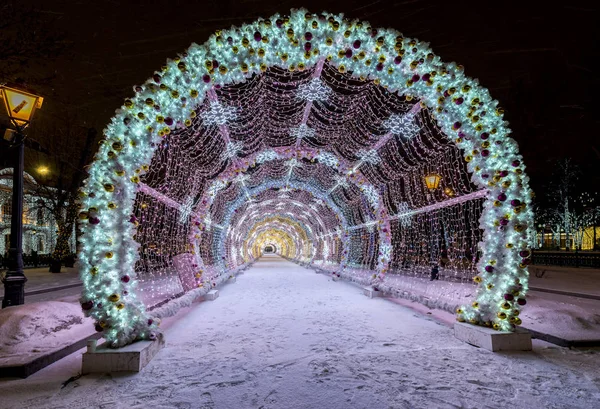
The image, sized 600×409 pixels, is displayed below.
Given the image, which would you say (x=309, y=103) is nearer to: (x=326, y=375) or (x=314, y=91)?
(x=314, y=91)

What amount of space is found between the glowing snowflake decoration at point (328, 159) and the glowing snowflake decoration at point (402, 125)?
2802mm

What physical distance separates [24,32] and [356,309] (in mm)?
9549

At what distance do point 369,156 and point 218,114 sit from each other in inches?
168

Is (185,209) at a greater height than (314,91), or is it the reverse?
(314,91)

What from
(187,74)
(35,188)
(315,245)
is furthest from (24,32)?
(315,245)

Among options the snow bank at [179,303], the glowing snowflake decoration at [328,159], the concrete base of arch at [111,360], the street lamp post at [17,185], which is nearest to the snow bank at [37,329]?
the concrete base of arch at [111,360]

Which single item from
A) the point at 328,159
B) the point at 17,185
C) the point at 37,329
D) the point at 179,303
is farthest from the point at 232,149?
the point at 37,329

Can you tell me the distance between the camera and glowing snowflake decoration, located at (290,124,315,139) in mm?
10047

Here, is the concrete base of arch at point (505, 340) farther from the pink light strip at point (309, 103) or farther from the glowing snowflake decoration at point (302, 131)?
the glowing snowflake decoration at point (302, 131)

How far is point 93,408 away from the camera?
3.41 metres

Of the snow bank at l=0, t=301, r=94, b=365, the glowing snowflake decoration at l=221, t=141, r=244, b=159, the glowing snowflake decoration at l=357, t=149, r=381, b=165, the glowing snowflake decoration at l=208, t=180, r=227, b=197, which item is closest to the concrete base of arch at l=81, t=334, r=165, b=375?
the snow bank at l=0, t=301, r=94, b=365

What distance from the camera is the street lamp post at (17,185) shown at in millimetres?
6836

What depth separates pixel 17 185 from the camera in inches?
282

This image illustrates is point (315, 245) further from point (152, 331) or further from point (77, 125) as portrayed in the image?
point (152, 331)
